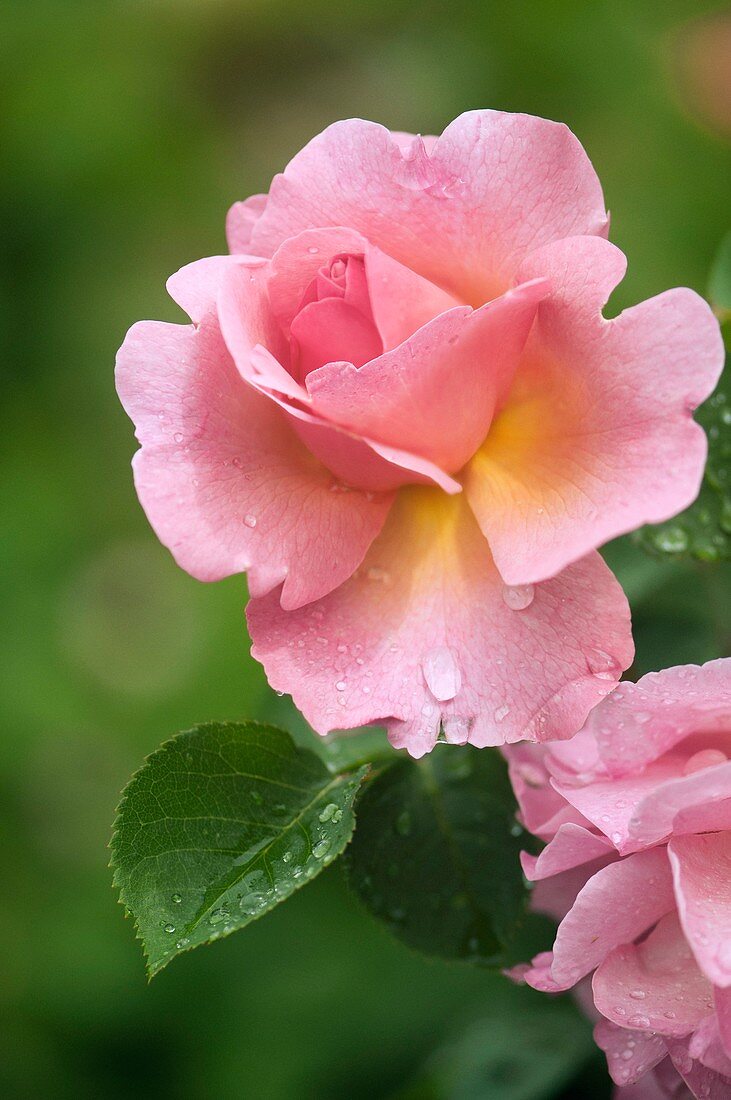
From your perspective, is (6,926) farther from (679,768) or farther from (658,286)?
(658,286)

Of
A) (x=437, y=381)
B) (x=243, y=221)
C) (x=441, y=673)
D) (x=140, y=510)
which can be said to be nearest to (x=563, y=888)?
(x=441, y=673)

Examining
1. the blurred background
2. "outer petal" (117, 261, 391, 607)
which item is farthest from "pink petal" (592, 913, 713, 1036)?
the blurred background

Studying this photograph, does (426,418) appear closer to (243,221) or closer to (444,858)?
(243,221)

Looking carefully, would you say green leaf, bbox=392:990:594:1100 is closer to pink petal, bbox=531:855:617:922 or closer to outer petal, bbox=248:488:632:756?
pink petal, bbox=531:855:617:922

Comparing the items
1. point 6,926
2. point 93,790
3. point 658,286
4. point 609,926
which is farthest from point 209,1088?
point 658,286

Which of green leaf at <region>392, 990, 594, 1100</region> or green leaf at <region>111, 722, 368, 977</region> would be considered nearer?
green leaf at <region>111, 722, 368, 977</region>

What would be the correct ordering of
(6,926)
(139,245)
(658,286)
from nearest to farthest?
(6,926), (658,286), (139,245)
